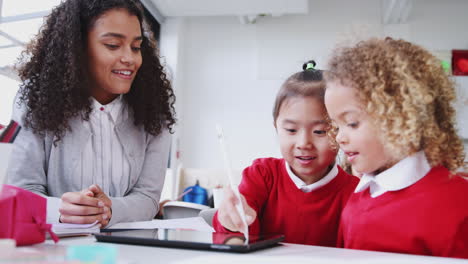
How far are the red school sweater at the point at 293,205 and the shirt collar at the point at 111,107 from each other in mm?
542

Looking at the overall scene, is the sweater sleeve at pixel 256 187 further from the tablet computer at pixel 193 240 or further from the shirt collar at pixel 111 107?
the shirt collar at pixel 111 107

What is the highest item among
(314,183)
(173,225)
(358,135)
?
(358,135)

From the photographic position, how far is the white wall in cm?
537

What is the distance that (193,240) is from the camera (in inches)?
29.2

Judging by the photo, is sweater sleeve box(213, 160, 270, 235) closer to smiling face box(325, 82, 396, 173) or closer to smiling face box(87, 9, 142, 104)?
smiling face box(325, 82, 396, 173)

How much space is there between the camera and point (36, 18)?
2861 millimetres

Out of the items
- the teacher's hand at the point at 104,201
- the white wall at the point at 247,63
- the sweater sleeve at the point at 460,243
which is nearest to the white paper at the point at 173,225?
the teacher's hand at the point at 104,201

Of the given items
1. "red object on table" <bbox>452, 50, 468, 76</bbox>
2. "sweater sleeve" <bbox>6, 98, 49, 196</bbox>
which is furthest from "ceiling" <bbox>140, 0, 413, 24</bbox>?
"sweater sleeve" <bbox>6, 98, 49, 196</bbox>

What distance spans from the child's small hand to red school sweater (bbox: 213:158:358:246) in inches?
4.8

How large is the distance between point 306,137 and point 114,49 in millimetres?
797

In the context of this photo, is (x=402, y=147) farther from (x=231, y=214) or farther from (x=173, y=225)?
(x=173, y=225)

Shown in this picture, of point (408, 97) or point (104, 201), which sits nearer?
point (408, 97)

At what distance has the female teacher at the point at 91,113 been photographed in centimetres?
135

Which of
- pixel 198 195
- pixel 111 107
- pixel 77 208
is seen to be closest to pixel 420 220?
pixel 77 208
